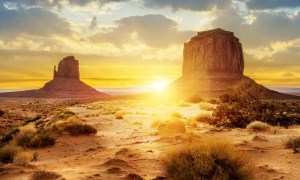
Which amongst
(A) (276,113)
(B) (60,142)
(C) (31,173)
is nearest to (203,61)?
(A) (276,113)

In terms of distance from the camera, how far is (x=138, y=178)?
33.3ft

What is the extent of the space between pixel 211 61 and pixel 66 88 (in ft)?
270

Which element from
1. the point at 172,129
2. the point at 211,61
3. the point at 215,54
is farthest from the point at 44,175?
the point at 215,54

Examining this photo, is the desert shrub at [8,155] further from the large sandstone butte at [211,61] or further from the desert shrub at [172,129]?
the large sandstone butte at [211,61]

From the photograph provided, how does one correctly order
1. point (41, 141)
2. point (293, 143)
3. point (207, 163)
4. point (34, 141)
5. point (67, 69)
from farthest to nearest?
1. point (67, 69)
2. point (41, 141)
3. point (34, 141)
4. point (293, 143)
5. point (207, 163)

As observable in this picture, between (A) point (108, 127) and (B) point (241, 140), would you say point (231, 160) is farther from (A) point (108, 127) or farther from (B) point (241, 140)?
(A) point (108, 127)

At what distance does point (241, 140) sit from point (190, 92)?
91.5 metres

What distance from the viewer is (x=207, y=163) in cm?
885

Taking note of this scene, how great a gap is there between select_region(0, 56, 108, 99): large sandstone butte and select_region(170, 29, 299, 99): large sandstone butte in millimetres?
49188

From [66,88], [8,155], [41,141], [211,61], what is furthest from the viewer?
[66,88]

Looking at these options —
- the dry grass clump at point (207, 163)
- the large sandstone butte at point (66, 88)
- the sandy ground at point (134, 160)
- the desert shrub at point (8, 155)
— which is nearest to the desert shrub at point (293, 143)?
the sandy ground at point (134, 160)

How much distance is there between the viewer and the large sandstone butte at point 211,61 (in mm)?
117375

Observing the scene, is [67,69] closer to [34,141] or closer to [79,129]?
[79,129]

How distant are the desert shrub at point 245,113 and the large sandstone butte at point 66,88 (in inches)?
5536
